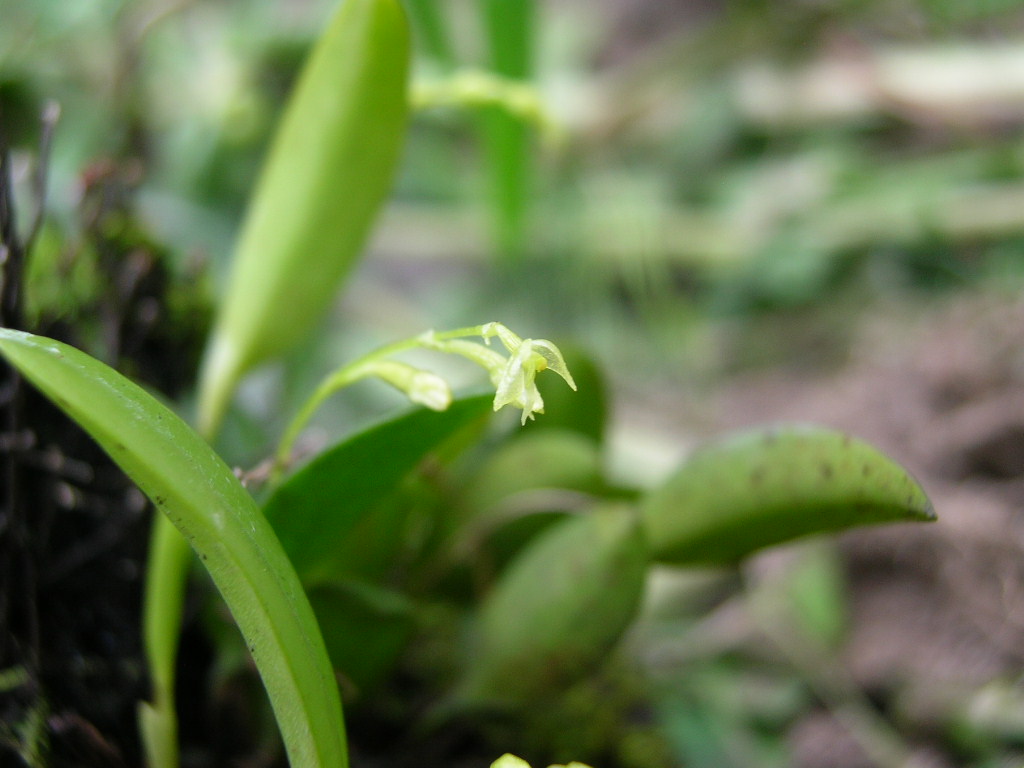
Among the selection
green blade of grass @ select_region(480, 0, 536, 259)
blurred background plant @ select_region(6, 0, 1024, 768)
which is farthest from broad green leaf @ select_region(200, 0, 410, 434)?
green blade of grass @ select_region(480, 0, 536, 259)

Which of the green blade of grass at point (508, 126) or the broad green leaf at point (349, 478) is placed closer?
the broad green leaf at point (349, 478)

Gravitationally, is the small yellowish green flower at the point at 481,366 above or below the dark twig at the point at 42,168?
below

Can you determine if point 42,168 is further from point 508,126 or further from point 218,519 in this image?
point 508,126

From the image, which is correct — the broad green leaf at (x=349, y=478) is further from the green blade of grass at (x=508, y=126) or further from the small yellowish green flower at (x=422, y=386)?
the green blade of grass at (x=508, y=126)

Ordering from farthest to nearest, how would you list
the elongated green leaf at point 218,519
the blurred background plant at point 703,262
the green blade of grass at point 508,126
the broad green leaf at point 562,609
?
the green blade of grass at point 508,126 < the blurred background plant at point 703,262 < the broad green leaf at point 562,609 < the elongated green leaf at point 218,519

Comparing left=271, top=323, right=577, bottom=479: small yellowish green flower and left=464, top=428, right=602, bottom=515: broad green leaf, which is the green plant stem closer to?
left=271, top=323, right=577, bottom=479: small yellowish green flower

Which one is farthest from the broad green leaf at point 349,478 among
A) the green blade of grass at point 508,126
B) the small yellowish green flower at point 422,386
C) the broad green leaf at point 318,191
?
the green blade of grass at point 508,126
